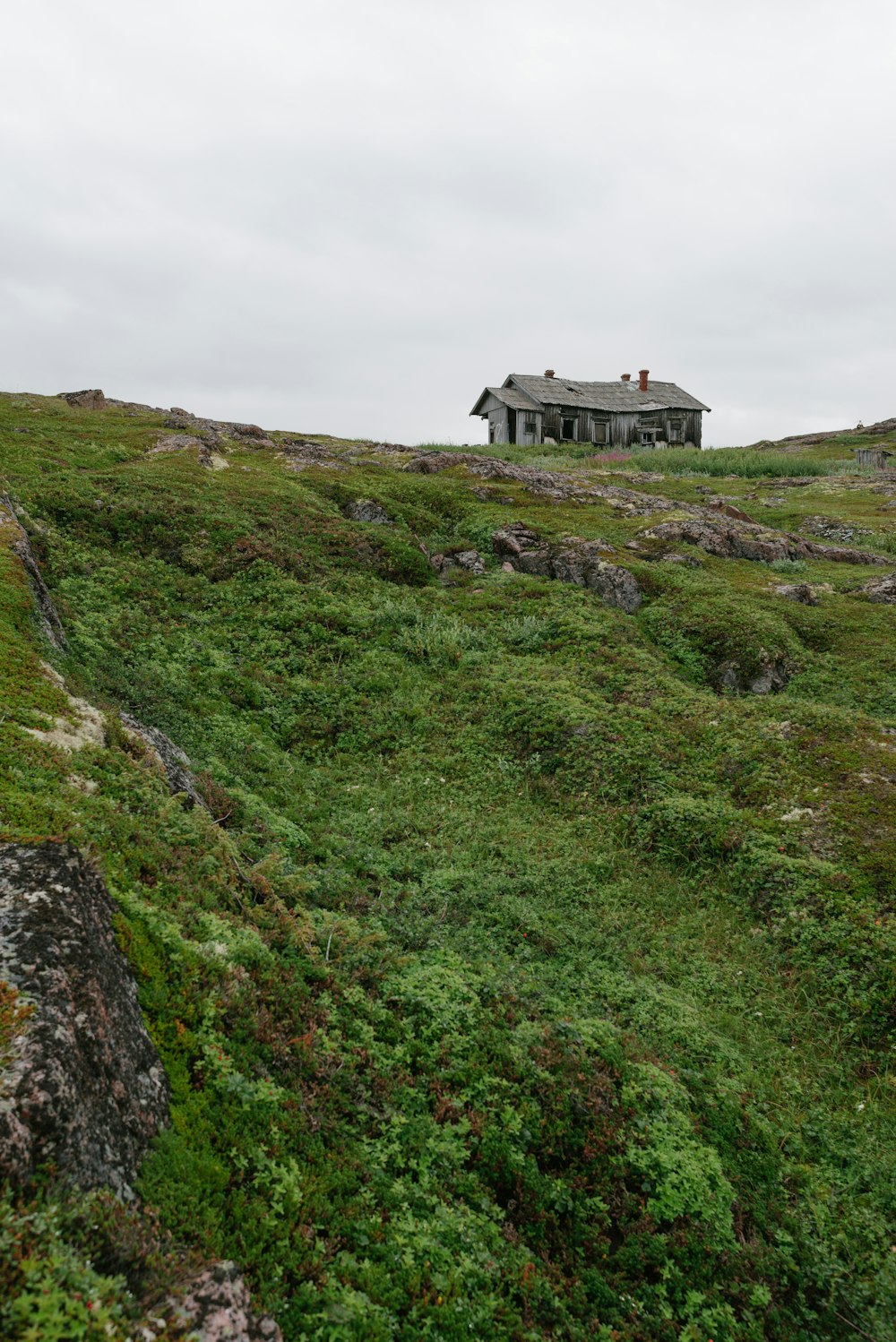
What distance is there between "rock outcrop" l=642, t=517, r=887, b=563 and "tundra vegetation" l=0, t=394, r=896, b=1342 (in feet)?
24.9

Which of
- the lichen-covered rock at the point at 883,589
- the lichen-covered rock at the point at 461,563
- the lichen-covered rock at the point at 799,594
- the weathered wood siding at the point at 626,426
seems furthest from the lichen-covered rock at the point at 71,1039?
the weathered wood siding at the point at 626,426

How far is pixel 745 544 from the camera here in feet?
102

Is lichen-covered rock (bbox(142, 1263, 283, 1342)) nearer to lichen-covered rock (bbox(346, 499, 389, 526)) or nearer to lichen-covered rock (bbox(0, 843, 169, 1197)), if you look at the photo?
lichen-covered rock (bbox(0, 843, 169, 1197))

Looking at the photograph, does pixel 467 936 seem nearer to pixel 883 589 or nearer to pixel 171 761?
pixel 171 761

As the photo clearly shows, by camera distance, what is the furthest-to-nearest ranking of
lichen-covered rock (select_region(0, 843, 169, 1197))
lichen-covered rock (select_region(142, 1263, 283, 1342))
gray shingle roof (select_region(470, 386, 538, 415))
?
1. gray shingle roof (select_region(470, 386, 538, 415))
2. lichen-covered rock (select_region(0, 843, 169, 1197))
3. lichen-covered rock (select_region(142, 1263, 283, 1342))

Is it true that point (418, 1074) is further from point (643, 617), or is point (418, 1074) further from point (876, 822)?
point (643, 617)

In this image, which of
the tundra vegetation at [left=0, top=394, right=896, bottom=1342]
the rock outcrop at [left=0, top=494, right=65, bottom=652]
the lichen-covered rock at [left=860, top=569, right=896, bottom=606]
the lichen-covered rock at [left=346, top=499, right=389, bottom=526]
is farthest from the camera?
the lichen-covered rock at [left=346, top=499, right=389, bottom=526]

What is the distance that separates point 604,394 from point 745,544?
47.1 m

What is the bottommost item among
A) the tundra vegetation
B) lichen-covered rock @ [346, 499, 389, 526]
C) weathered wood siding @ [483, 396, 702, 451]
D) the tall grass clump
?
the tundra vegetation

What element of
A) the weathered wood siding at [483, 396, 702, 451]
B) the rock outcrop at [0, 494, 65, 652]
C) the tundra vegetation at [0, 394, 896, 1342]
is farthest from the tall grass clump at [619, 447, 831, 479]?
the rock outcrop at [0, 494, 65, 652]

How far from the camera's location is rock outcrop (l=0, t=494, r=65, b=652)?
13.4 m

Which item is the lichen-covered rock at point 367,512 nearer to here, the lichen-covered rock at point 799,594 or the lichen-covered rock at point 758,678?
the lichen-covered rock at point 758,678

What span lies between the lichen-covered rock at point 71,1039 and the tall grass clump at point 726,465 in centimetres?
5534

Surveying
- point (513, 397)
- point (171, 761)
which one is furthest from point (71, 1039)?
point (513, 397)
